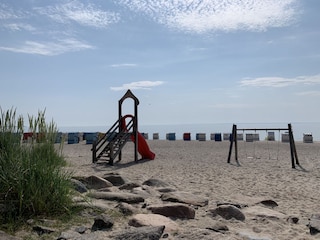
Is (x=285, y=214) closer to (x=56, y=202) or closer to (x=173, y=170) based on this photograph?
(x=56, y=202)

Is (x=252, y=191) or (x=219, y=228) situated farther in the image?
(x=252, y=191)

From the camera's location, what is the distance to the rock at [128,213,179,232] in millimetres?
4621

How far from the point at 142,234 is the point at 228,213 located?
188cm

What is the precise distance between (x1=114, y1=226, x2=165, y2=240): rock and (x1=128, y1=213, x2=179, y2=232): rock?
1.08ft

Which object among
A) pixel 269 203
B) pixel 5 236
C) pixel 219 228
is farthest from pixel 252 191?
pixel 5 236

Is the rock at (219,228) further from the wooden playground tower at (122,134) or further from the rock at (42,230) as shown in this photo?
the wooden playground tower at (122,134)

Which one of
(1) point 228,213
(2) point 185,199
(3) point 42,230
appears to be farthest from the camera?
(2) point 185,199

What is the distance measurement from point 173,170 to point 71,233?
24.1ft

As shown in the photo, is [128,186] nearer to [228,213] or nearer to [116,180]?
[116,180]

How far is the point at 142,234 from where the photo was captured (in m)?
4.15

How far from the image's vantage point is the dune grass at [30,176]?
14.7ft

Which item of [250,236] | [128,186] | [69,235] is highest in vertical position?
[128,186]

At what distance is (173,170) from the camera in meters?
11.4

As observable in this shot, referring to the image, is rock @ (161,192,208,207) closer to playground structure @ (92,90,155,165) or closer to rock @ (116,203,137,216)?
rock @ (116,203,137,216)
